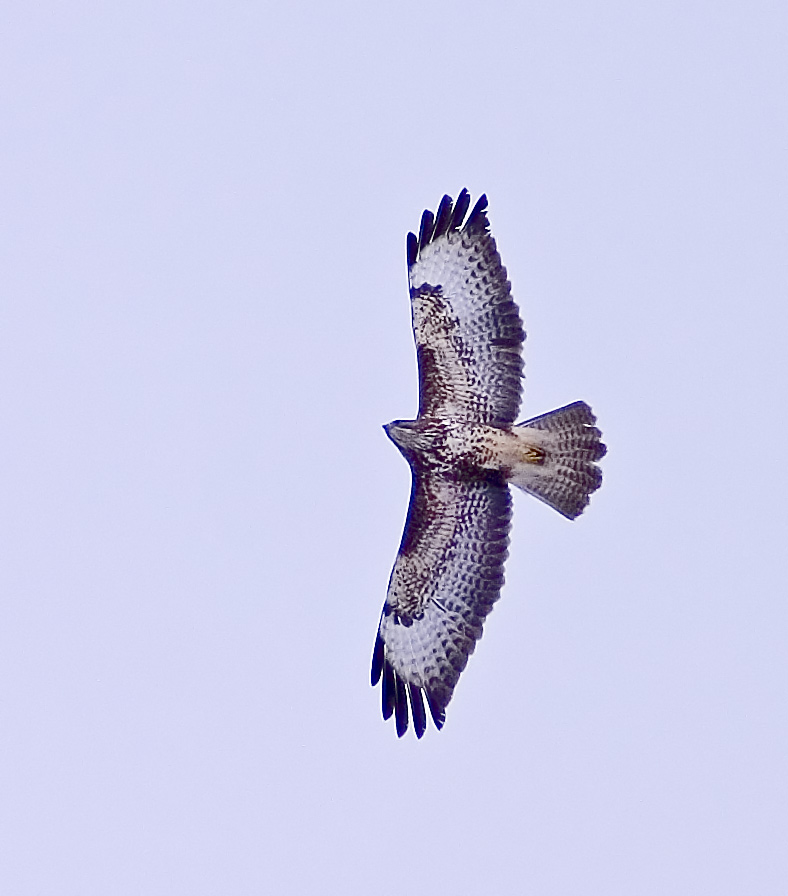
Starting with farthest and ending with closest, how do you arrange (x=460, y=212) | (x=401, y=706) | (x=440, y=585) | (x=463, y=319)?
(x=401, y=706) < (x=440, y=585) < (x=460, y=212) < (x=463, y=319)

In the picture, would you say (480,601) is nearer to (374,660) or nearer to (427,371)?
(374,660)

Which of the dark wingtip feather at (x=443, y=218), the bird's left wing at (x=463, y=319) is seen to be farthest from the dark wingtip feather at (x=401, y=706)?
the dark wingtip feather at (x=443, y=218)

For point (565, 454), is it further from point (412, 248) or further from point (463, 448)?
point (412, 248)

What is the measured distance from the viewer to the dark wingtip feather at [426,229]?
11.9 meters

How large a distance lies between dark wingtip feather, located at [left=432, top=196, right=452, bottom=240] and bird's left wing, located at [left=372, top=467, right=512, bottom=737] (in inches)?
70.9

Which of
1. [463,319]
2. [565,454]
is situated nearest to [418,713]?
[565,454]

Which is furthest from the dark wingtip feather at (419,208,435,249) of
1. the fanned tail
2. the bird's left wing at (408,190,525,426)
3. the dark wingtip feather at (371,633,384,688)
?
the dark wingtip feather at (371,633,384,688)

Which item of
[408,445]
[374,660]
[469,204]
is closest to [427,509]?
[408,445]

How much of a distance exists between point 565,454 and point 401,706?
2377mm

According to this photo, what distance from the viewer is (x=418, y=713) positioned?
40.6 ft

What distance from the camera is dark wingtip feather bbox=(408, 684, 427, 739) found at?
1237 centimetres

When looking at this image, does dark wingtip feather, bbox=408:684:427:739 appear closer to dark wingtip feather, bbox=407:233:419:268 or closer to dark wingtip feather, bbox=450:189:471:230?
dark wingtip feather, bbox=407:233:419:268

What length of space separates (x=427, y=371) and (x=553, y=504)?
4.60ft

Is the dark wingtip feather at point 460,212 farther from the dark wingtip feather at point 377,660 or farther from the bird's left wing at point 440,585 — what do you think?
the dark wingtip feather at point 377,660
